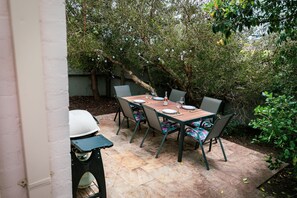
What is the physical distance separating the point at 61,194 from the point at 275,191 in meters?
2.63

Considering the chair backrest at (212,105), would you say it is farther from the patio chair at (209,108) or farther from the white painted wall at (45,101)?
the white painted wall at (45,101)

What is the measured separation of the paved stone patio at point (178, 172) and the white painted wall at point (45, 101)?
1436 mm

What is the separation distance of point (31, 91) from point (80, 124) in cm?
93

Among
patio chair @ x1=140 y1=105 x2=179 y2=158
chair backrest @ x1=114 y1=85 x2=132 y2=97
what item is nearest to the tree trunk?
chair backrest @ x1=114 y1=85 x2=132 y2=97

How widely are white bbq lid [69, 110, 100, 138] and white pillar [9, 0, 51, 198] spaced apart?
2.34ft

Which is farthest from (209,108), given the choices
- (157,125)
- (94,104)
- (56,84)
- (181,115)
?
(94,104)

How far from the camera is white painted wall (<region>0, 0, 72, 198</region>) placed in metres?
1.04

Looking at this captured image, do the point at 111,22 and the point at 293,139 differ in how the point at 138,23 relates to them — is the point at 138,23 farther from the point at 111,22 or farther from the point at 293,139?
the point at 293,139

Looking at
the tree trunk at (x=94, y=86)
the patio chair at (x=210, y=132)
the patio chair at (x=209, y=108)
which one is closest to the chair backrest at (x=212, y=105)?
the patio chair at (x=209, y=108)

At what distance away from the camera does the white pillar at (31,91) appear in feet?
3.34

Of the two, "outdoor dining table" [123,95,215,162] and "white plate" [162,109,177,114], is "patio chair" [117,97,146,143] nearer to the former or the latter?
"outdoor dining table" [123,95,215,162]

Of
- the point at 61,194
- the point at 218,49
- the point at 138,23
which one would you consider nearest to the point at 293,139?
the point at 218,49

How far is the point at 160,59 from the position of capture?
4.59m

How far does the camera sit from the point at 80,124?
1985 millimetres
